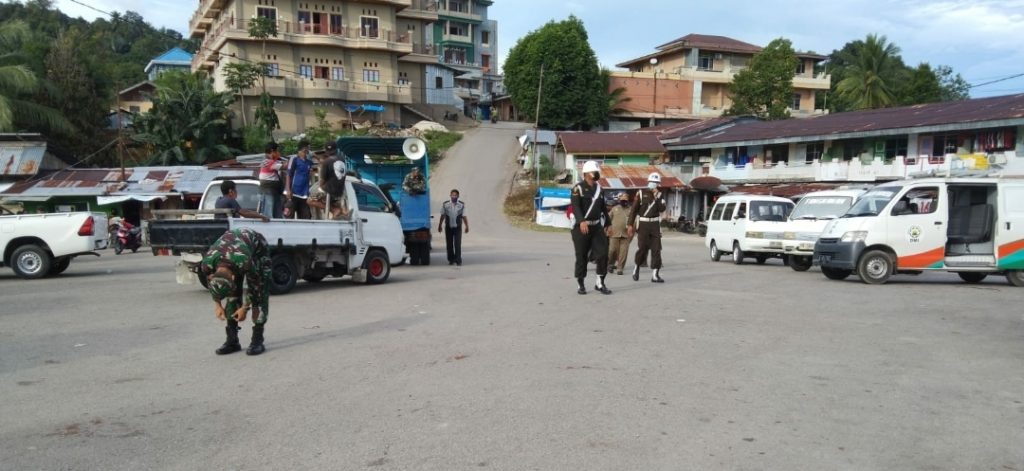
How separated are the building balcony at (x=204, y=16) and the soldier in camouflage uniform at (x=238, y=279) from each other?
57.2 meters

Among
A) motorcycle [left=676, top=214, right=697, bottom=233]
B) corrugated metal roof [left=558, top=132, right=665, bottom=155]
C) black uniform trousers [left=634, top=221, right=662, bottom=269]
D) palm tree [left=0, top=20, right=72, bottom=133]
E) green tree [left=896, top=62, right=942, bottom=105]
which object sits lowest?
motorcycle [left=676, top=214, right=697, bottom=233]

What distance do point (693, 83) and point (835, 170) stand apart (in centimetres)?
3294

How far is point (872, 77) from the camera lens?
52.3m

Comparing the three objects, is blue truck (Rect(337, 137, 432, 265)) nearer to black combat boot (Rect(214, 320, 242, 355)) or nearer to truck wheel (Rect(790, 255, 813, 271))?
black combat boot (Rect(214, 320, 242, 355))

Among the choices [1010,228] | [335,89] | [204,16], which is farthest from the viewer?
[204,16]

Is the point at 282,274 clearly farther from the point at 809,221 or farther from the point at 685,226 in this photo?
the point at 685,226

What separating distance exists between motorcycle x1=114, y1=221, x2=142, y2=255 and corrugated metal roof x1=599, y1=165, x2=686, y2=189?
24237mm

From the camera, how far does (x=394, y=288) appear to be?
1222cm

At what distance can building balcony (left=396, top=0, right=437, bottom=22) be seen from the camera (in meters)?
63.4

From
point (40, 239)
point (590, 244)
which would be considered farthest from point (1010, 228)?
point (40, 239)

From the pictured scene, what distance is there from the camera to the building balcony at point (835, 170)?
29953 mm

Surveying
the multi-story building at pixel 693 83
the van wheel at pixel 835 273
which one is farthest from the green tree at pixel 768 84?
the van wheel at pixel 835 273

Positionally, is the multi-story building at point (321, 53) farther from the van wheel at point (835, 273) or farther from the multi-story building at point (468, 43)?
the van wheel at point (835, 273)

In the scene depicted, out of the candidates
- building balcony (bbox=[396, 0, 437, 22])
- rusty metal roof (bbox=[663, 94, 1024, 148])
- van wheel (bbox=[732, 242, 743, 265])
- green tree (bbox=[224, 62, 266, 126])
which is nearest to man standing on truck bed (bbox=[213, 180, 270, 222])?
van wheel (bbox=[732, 242, 743, 265])
